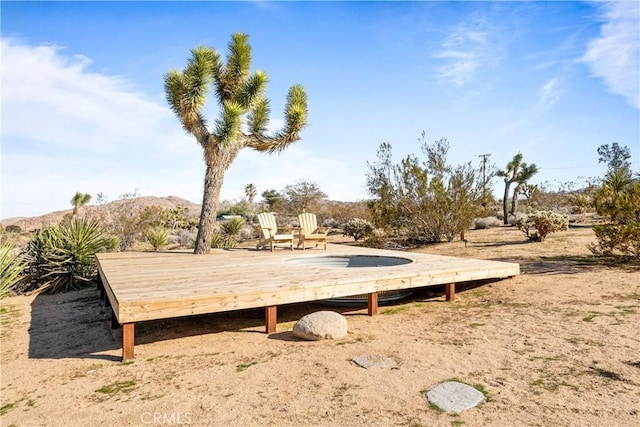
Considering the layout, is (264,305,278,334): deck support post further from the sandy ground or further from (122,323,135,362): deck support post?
(122,323,135,362): deck support post

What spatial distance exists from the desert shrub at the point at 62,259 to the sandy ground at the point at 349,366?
241 cm

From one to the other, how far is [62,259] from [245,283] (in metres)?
6.13

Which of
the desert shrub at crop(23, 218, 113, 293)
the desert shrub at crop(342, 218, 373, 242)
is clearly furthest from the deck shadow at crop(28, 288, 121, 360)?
the desert shrub at crop(342, 218, 373, 242)

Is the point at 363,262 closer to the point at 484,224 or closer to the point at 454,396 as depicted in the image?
the point at 454,396

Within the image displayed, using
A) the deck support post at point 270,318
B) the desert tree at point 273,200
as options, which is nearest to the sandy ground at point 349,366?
the deck support post at point 270,318

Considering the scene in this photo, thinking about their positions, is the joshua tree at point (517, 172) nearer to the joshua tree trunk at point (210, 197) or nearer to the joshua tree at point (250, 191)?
the joshua tree trunk at point (210, 197)

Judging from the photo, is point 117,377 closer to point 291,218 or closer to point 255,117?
point 255,117

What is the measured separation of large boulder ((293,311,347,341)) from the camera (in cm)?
445

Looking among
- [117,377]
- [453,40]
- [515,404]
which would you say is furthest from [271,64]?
[515,404]

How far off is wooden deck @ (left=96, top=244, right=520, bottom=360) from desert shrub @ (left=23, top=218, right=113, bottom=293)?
2.34 m

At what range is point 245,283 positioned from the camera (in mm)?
5098

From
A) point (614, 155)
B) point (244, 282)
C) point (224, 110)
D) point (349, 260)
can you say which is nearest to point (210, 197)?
point (224, 110)

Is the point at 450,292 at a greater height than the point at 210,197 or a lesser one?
lesser

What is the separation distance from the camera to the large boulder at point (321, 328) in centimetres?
445
